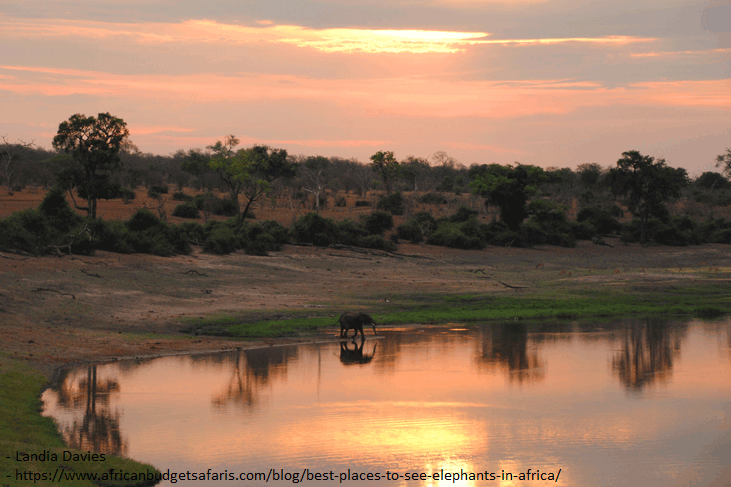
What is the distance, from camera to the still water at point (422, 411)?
11711mm

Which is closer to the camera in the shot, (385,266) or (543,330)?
(543,330)

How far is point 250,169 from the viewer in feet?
187

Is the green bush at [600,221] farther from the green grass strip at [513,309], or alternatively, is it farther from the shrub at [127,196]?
the shrub at [127,196]

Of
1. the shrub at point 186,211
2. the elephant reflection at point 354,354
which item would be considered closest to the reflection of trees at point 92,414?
the elephant reflection at point 354,354

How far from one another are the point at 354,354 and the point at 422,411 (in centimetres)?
630

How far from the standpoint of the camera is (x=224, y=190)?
7906 centimetres

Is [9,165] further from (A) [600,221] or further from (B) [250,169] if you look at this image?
(A) [600,221]

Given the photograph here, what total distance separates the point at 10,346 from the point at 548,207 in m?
50.7

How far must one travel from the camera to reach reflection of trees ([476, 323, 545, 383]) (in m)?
19.4

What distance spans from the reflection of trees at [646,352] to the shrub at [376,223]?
27.0 meters

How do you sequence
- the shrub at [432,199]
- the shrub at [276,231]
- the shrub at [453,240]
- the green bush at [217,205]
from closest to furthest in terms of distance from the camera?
1. the shrub at [276,231]
2. the shrub at [453,240]
3. the green bush at [217,205]
4. the shrub at [432,199]

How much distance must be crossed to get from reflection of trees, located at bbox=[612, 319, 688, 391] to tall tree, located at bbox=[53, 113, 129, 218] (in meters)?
32.5

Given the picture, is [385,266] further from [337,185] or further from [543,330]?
[337,185]

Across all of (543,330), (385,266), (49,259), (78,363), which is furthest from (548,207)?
(78,363)
